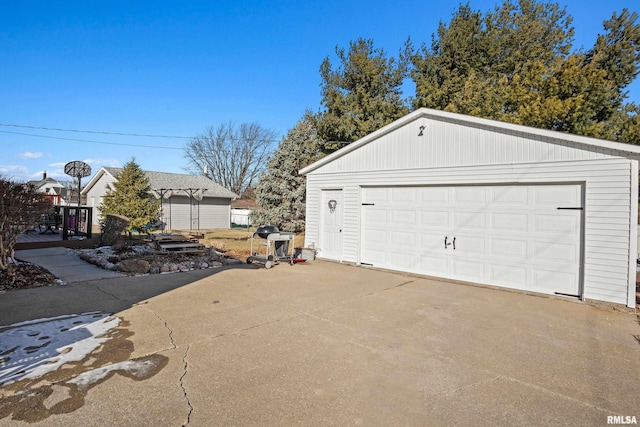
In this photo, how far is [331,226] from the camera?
10852 millimetres

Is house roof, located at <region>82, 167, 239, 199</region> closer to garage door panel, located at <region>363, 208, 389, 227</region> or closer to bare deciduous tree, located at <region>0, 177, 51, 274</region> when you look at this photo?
bare deciduous tree, located at <region>0, 177, 51, 274</region>

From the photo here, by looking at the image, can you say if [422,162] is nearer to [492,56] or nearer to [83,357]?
[83,357]

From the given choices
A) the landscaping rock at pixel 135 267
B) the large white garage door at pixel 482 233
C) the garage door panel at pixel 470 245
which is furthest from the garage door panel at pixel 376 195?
the landscaping rock at pixel 135 267

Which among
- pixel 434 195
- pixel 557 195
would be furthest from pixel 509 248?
pixel 434 195

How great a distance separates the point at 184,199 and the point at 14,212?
15.8 meters

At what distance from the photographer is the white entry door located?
10.6m

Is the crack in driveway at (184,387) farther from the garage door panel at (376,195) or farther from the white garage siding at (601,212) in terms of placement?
the white garage siding at (601,212)

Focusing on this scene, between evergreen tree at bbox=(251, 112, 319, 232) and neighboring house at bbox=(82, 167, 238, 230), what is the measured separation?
5.45 m

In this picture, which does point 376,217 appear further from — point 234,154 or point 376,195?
point 234,154

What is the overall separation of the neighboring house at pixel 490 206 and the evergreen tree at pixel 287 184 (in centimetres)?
762

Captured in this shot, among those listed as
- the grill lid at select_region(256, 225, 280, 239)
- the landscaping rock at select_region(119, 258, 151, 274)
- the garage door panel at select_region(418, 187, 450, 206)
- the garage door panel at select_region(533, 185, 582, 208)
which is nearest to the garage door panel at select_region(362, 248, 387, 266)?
the garage door panel at select_region(418, 187, 450, 206)

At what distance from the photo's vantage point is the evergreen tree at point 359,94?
19.3 m

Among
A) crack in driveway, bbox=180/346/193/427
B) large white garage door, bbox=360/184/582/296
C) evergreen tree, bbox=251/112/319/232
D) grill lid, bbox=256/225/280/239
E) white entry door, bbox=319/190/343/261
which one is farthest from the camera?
evergreen tree, bbox=251/112/319/232

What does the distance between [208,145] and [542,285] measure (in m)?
38.2
